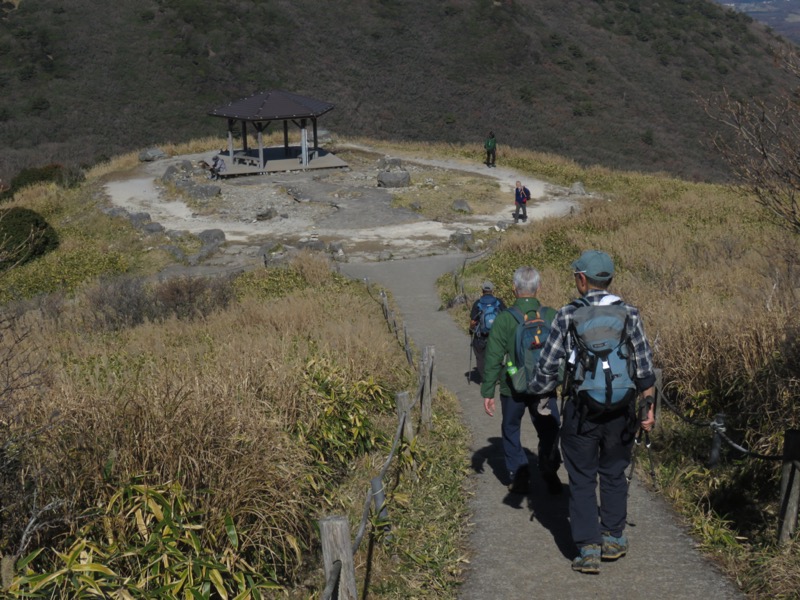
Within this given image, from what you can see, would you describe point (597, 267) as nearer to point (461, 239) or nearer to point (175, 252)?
point (461, 239)

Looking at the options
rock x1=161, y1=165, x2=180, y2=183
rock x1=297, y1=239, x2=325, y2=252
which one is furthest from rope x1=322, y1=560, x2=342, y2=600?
rock x1=161, y1=165, x2=180, y2=183

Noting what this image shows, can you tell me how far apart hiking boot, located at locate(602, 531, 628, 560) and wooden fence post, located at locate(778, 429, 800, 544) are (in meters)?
0.97

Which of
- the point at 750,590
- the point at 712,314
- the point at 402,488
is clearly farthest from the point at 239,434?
the point at 712,314

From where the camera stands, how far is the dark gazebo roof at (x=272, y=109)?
27972 millimetres

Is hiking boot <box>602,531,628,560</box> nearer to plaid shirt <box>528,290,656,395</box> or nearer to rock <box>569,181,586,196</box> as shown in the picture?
plaid shirt <box>528,290,656,395</box>

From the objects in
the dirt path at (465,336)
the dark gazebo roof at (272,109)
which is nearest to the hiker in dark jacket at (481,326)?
the dirt path at (465,336)

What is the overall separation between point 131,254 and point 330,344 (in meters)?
12.7

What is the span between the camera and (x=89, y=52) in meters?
57.9

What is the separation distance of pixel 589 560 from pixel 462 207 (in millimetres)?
19019

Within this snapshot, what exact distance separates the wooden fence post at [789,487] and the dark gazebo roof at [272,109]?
968 inches

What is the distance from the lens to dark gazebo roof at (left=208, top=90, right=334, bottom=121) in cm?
2797

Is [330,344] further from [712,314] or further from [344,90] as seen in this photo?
[344,90]

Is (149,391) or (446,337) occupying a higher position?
(149,391)

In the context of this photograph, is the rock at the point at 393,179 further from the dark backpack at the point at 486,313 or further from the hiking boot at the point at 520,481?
the hiking boot at the point at 520,481
